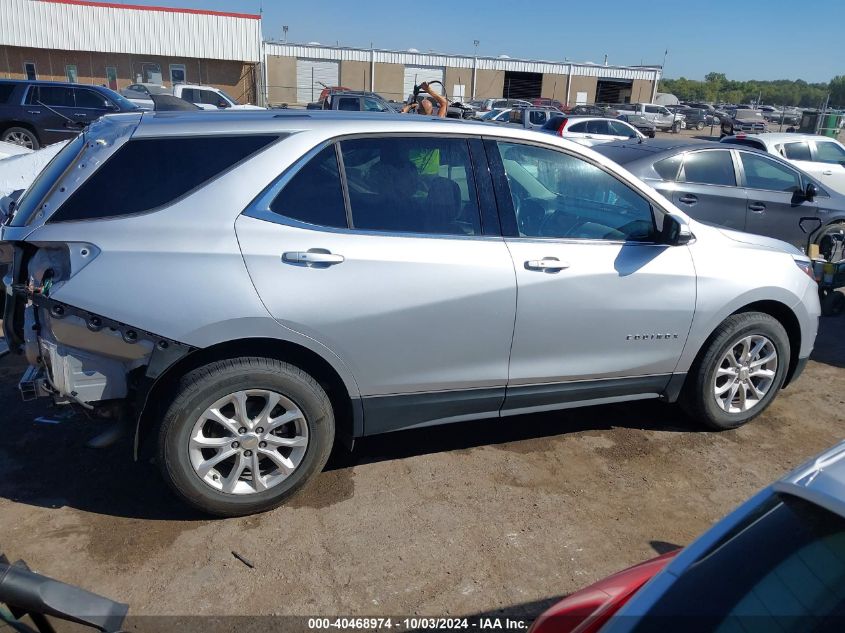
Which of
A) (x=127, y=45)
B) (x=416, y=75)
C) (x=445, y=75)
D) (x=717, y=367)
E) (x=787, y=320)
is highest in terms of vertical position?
(x=127, y=45)

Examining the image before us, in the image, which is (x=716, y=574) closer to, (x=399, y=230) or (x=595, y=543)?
(x=595, y=543)

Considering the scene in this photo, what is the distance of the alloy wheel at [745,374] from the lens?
166 inches

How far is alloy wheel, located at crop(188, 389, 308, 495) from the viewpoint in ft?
10.3

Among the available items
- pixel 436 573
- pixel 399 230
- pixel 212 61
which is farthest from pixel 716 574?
pixel 212 61

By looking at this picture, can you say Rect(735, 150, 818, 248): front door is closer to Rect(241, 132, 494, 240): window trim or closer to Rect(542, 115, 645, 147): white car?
Rect(241, 132, 494, 240): window trim

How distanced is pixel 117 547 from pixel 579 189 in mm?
3040

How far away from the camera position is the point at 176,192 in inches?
123

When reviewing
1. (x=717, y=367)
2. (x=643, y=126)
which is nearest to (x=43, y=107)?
(x=717, y=367)

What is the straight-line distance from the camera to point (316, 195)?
3281mm

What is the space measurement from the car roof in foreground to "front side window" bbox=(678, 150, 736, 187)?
674cm

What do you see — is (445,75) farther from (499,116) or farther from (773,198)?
(773,198)

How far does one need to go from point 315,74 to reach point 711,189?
1801 inches

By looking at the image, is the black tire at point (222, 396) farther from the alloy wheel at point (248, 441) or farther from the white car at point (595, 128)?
the white car at point (595, 128)

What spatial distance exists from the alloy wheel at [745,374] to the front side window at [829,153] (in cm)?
889
